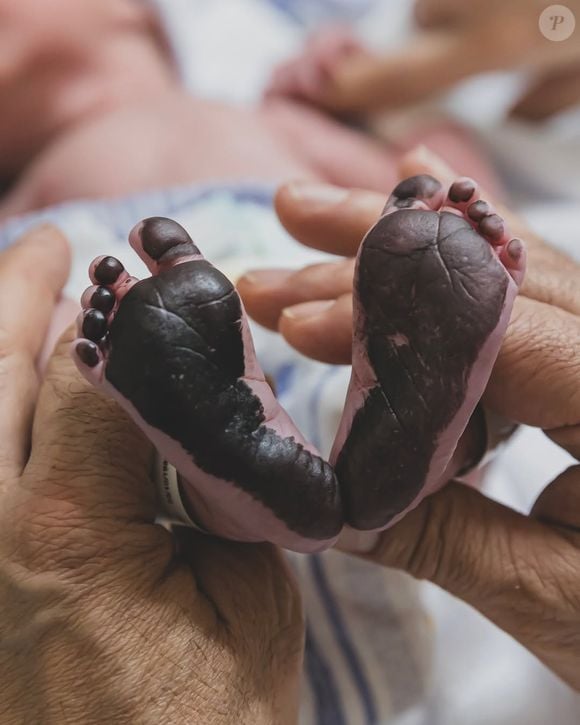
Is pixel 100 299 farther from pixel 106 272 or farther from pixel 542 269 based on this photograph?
pixel 542 269

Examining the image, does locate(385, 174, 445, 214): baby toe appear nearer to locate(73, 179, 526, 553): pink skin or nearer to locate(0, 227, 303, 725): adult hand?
locate(73, 179, 526, 553): pink skin

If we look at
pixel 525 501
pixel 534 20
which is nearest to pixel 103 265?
pixel 525 501

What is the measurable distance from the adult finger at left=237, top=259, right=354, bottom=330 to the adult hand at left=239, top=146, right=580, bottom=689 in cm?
3

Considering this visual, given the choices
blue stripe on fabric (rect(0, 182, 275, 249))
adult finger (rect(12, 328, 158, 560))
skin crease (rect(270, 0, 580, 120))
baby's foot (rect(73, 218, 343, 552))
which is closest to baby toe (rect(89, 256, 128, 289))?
baby's foot (rect(73, 218, 343, 552))

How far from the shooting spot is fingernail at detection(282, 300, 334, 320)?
65cm

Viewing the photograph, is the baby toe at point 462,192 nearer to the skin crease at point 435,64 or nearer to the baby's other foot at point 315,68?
the skin crease at point 435,64

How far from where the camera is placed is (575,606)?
57cm

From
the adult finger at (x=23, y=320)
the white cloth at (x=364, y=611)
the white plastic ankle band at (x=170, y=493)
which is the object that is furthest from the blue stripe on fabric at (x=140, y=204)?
the white plastic ankle band at (x=170, y=493)

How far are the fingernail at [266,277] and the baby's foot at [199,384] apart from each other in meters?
0.26

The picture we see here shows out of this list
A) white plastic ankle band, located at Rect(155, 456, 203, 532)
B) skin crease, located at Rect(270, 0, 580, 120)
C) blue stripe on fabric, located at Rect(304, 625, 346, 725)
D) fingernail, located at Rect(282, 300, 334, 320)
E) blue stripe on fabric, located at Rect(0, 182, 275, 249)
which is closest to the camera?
white plastic ankle band, located at Rect(155, 456, 203, 532)

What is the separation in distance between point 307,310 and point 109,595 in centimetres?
28

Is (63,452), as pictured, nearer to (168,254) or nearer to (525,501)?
(168,254)

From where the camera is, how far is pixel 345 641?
0.78 m

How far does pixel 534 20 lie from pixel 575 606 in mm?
926
